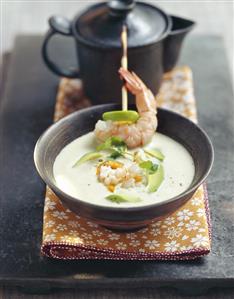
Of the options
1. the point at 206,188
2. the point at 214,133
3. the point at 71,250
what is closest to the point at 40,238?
the point at 71,250

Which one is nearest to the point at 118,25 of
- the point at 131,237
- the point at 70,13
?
the point at 131,237

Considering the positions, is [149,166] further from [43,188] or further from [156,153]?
[43,188]

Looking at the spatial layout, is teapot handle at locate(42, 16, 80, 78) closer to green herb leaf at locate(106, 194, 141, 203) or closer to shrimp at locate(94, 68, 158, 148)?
shrimp at locate(94, 68, 158, 148)

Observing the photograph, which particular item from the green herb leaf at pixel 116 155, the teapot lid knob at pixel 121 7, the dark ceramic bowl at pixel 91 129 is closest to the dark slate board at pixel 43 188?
the dark ceramic bowl at pixel 91 129

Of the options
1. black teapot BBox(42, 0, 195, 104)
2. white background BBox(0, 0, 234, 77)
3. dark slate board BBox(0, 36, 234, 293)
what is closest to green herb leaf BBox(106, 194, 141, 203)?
dark slate board BBox(0, 36, 234, 293)

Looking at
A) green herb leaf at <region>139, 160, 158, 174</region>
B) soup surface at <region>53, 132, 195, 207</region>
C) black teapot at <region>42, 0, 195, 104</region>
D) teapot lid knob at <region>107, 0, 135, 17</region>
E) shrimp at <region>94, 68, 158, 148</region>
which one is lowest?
soup surface at <region>53, 132, 195, 207</region>

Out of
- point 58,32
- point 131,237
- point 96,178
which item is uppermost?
point 58,32
